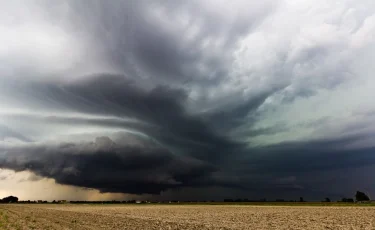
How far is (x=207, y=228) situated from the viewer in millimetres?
49781

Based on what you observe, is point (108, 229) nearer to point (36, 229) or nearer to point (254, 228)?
point (36, 229)

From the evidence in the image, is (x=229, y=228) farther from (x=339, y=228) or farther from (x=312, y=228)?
(x=339, y=228)

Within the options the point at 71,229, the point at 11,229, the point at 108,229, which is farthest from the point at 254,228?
the point at 11,229

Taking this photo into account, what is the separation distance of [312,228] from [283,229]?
4597mm

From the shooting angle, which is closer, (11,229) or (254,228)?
(11,229)

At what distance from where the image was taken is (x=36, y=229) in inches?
1880

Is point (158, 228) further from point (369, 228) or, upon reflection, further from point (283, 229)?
point (369, 228)

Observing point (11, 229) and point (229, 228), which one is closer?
point (11, 229)

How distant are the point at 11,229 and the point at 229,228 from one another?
32.5m

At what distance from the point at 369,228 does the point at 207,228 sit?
24.0 metres

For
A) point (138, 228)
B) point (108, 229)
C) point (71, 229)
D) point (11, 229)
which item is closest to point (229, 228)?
point (138, 228)

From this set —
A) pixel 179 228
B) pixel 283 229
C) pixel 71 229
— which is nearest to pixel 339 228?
pixel 283 229

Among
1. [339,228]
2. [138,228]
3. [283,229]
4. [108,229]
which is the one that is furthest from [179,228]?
[339,228]

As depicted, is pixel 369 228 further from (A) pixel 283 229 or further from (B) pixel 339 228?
(A) pixel 283 229
